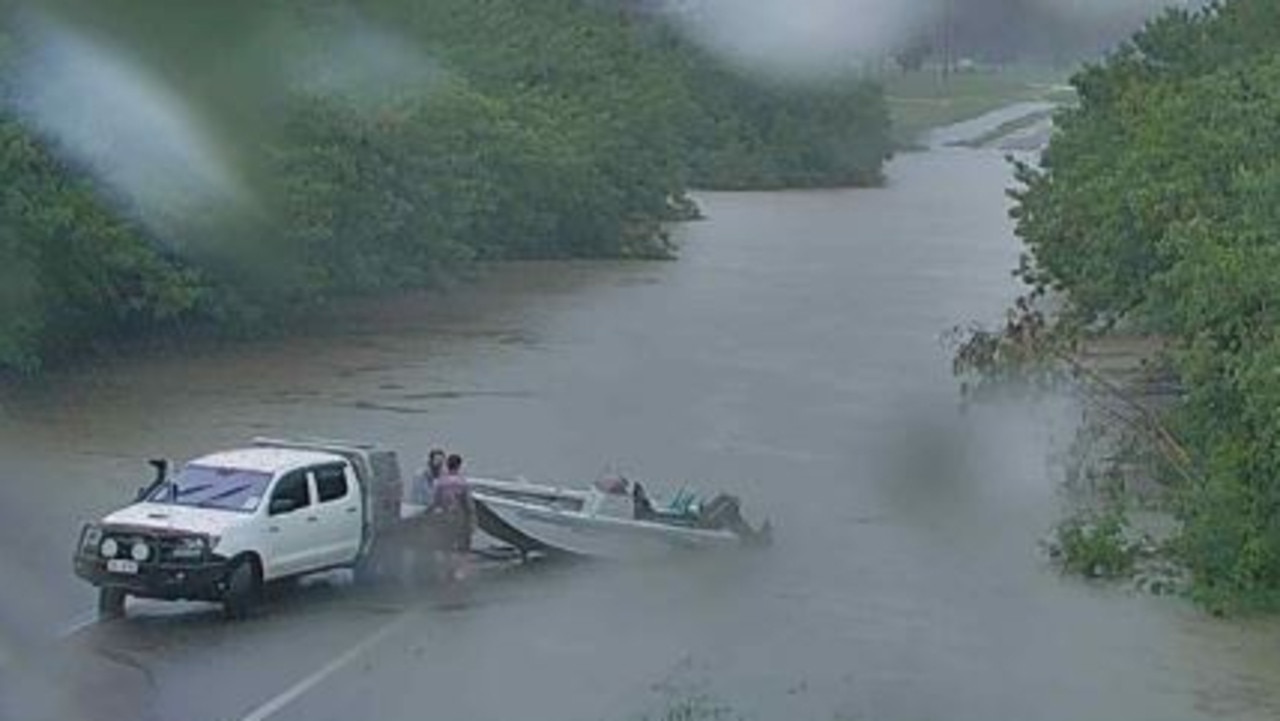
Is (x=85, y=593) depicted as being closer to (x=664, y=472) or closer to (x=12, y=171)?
(x=664, y=472)

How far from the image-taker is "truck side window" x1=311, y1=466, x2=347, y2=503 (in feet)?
57.0

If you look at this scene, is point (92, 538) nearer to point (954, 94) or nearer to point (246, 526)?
point (246, 526)

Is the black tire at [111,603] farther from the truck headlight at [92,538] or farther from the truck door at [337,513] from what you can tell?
the truck door at [337,513]

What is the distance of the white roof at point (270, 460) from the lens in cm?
1723

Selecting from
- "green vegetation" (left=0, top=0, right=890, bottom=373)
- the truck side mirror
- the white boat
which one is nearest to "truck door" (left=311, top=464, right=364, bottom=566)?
the truck side mirror

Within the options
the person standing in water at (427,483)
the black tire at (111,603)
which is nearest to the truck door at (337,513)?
the person standing in water at (427,483)

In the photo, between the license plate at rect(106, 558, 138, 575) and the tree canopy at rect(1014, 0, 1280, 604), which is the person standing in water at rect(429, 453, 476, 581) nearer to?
the license plate at rect(106, 558, 138, 575)

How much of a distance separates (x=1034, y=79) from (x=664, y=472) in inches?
1037

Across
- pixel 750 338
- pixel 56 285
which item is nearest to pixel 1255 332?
pixel 56 285

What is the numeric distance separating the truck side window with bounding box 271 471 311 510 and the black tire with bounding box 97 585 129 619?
1.26 m

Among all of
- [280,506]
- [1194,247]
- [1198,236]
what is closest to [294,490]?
[280,506]

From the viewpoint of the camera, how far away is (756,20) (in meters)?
50.1

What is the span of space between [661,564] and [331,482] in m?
3.53

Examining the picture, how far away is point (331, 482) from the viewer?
17500mm
